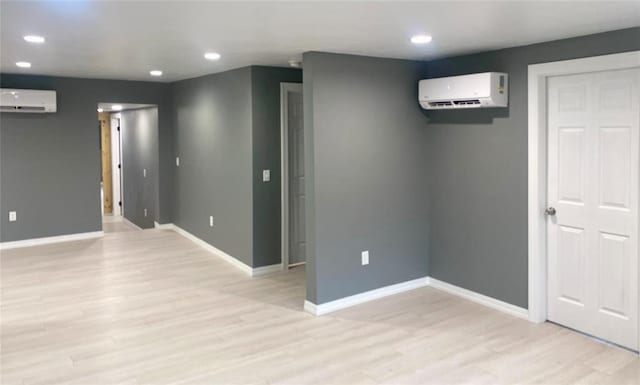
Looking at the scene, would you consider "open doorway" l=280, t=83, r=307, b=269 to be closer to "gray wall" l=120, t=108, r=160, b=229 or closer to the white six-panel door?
the white six-panel door

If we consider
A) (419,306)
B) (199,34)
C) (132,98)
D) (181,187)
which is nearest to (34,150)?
(132,98)

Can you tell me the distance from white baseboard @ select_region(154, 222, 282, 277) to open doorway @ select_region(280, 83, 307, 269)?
201 millimetres

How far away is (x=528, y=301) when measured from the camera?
410 cm

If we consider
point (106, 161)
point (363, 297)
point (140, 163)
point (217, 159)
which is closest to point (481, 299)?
point (363, 297)

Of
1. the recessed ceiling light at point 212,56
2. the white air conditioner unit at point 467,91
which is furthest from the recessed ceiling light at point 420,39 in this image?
the recessed ceiling light at point 212,56

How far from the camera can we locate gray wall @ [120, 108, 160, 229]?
7832 mm

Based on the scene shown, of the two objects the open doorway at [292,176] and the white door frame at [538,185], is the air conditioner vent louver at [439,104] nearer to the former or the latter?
the white door frame at [538,185]

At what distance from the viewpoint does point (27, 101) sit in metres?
6.20

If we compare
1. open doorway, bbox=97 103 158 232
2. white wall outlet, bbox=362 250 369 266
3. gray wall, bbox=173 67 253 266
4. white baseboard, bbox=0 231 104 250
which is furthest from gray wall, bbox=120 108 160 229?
white wall outlet, bbox=362 250 369 266

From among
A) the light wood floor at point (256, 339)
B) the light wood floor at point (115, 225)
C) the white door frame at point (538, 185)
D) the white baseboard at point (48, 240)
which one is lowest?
the light wood floor at point (256, 339)

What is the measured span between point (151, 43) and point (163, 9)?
118cm

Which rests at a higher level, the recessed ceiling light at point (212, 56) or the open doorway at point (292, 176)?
the recessed ceiling light at point (212, 56)

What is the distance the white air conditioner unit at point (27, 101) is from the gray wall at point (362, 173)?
153 inches

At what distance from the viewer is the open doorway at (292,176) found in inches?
216
